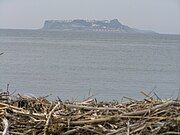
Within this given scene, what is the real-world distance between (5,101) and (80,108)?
888 millimetres

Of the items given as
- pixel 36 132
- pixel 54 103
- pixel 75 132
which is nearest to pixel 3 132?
pixel 36 132

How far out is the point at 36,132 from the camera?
476cm

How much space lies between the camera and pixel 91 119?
4891mm

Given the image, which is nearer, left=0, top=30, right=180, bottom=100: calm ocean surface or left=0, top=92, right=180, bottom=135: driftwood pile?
left=0, top=92, right=180, bottom=135: driftwood pile

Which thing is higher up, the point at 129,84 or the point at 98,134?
the point at 98,134

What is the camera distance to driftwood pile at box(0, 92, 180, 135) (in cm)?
471

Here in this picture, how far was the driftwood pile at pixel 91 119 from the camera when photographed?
15.5 ft

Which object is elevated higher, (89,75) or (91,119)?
(91,119)

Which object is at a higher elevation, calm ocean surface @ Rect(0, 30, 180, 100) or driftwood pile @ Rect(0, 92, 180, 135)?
driftwood pile @ Rect(0, 92, 180, 135)

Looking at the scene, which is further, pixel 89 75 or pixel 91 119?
pixel 89 75

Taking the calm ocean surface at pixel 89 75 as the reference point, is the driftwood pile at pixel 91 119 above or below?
above

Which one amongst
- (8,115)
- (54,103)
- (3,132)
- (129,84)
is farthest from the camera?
(129,84)

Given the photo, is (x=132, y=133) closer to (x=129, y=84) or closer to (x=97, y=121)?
(x=97, y=121)

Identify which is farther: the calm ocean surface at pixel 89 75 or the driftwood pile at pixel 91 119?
the calm ocean surface at pixel 89 75
